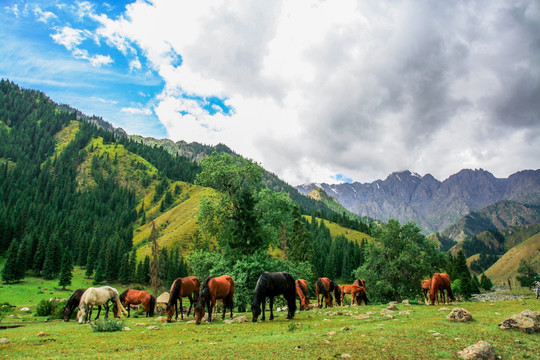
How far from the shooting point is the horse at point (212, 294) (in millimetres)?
17375

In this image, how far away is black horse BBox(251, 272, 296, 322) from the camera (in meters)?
16.4

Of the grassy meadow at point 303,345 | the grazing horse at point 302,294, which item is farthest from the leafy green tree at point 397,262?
the grassy meadow at point 303,345

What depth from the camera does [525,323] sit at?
411 inches

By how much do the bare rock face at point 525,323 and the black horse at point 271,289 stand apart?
1017 centimetres

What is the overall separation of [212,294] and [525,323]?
1553cm

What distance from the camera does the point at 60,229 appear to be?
121m

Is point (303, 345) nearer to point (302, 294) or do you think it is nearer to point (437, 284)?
point (302, 294)

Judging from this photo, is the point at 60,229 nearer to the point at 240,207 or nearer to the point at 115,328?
the point at 240,207

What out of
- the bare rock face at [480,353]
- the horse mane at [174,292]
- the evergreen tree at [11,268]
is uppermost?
the bare rock face at [480,353]

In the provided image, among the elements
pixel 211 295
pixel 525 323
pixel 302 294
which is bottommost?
pixel 302 294

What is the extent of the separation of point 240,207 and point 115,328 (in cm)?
1851

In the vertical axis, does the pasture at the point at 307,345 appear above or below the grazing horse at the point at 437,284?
below

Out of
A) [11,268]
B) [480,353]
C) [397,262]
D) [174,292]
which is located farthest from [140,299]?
[11,268]

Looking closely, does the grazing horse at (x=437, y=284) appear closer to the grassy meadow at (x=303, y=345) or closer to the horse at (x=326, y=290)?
the horse at (x=326, y=290)
